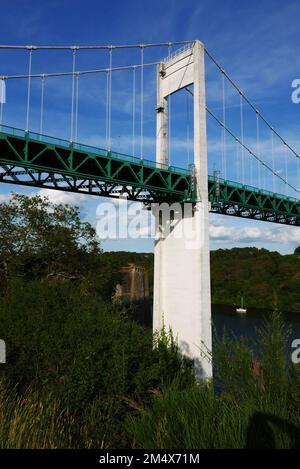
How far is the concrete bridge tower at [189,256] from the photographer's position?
91.4 ft

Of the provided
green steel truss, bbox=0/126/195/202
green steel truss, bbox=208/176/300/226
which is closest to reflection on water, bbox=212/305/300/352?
green steel truss, bbox=208/176/300/226

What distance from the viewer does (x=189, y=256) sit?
29.1 m

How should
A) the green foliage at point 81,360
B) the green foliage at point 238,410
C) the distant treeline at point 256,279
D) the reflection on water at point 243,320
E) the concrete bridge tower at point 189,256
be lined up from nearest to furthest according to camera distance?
the green foliage at point 238,410 < the green foliage at point 81,360 < the concrete bridge tower at point 189,256 < the reflection on water at point 243,320 < the distant treeline at point 256,279

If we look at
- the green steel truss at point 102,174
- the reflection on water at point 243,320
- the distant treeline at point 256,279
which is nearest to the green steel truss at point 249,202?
the green steel truss at point 102,174

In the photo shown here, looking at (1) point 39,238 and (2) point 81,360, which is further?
(1) point 39,238

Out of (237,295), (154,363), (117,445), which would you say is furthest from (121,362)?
(237,295)

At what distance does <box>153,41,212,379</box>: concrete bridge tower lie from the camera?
→ 27.9 metres

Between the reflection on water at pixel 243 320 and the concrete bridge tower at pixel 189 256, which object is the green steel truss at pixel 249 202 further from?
the reflection on water at pixel 243 320

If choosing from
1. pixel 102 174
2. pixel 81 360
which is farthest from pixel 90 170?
pixel 81 360

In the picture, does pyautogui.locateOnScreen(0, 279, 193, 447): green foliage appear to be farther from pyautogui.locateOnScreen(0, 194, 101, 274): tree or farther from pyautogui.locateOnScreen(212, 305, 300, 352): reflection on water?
pyautogui.locateOnScreen(212, 305, 300, 352): reflection on water

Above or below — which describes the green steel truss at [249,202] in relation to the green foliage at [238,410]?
above

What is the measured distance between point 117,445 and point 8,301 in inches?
470

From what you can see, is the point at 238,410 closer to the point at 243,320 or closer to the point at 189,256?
the point at 189,256

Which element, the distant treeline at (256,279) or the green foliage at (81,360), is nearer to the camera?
the green foliage at (81,360)
